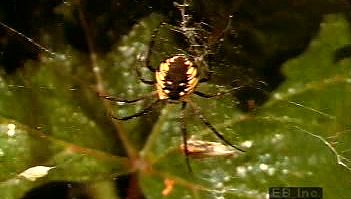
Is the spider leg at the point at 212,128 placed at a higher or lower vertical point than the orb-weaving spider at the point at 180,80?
lower

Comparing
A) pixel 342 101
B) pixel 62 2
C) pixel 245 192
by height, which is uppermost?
pixel 62 2

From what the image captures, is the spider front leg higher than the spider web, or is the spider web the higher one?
the spider front leg

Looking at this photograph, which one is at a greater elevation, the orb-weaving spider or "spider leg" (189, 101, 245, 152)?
the orb-weaving spider

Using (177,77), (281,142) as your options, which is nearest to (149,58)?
(177,77)

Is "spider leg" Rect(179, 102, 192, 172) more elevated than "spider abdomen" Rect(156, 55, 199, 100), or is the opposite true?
"spider abdomen" Rect(156, 55, 199, 100)

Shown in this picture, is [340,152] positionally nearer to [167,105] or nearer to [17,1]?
[167,105]

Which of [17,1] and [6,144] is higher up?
[17,1]

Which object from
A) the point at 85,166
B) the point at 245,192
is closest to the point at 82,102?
the point at 85,166
